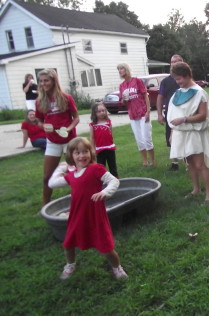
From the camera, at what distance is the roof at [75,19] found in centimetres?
2589

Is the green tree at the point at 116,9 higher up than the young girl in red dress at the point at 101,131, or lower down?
higher up

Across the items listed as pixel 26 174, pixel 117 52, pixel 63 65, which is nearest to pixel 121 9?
pixel 117 52

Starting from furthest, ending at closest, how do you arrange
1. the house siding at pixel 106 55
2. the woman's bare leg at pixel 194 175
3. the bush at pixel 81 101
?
the house siding at pixel 106 55
the bush at pixel 81 101
the woman's bare leg at pixel 194 175

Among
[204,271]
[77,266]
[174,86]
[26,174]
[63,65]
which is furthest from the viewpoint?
[63,65]

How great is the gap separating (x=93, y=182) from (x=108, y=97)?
16.0 m

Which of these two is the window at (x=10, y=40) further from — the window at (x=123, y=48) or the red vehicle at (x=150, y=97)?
the red vehicle at (x=150, y=97)

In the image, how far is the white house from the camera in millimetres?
22094

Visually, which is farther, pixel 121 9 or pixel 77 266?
pixel 121 9

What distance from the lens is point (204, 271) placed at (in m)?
3.09

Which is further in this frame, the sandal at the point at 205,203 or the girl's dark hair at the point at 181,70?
the sandal at the point at 205,203

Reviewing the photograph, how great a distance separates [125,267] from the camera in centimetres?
339

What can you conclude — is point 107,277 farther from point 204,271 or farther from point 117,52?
point 117,52

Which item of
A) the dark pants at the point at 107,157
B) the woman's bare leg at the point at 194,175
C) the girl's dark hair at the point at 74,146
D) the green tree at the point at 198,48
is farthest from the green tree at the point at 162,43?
the girl's dark hair at the point at 74,146

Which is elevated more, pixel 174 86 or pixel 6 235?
pixel 174 86
